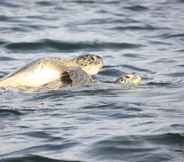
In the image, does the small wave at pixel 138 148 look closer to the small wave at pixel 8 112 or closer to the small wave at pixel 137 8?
the small wave at pixel 8 112

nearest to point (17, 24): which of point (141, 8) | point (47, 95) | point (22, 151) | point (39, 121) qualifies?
point (141, 8)

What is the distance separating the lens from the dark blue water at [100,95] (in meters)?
7.87

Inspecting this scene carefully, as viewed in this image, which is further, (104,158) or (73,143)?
(73,143)

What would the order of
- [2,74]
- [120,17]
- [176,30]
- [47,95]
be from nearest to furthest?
[47,95] → [2,74] → [176,30] → [120,17]

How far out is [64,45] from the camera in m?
16.0

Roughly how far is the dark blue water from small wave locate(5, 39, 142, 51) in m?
0.02

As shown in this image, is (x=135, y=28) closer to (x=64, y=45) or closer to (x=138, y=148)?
(x=64, y=45)

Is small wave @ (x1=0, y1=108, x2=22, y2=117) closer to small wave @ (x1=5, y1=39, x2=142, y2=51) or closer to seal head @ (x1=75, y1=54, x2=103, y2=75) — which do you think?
seal head @ (x1=75, y1=54, x2=103, y2=75)

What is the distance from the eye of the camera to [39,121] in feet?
29.6

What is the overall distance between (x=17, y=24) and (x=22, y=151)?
10.8 metres

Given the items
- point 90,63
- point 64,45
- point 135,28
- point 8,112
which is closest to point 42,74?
point 90,63

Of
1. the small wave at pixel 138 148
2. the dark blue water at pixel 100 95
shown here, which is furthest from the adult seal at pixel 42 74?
the small wave at pixel 138 148

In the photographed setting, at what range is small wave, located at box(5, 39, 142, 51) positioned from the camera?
51.6 ft

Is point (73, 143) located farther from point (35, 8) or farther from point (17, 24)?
point (35, 8)
